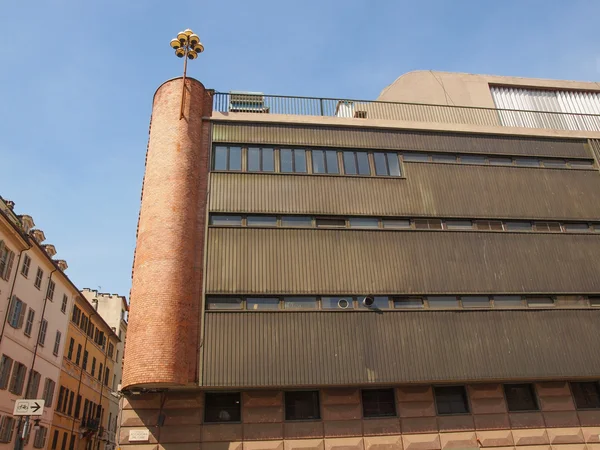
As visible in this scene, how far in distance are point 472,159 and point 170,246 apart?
46.3 ft

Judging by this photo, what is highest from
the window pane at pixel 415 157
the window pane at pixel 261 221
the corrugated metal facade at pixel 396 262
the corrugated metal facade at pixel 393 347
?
the window pane at pixel 415 157

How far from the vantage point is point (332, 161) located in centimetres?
2147

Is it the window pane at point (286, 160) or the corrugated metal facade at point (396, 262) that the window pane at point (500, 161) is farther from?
the window pane at point (286, 160)

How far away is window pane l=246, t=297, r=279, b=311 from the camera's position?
17.8 m

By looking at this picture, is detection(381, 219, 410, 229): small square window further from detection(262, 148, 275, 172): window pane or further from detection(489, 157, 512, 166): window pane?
detection(489, 157, 512, 166): window pane

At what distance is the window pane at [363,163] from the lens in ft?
70.5

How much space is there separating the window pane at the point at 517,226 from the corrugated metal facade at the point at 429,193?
0.35 metres

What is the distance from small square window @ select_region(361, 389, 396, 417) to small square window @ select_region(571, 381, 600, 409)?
723 cm

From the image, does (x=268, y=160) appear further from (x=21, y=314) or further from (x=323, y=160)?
(x=21, y=314)

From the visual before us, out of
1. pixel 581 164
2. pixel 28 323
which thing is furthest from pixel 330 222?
pixel 28 323

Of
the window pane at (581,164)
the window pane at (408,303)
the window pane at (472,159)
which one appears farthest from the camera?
the window pane at (581,164)

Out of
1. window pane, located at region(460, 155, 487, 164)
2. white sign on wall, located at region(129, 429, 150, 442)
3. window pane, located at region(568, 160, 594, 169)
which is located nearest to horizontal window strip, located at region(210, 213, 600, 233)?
window pane, located at region(460, 155, 487, 164)

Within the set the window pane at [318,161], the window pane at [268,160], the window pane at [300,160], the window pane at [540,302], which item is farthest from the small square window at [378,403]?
the window pane at [268,160]

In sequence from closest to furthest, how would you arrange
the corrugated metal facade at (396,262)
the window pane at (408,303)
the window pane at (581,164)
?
the corrugated metal facade at (396,262) < the window pane at (408,303) < the window pane at (581,164)
